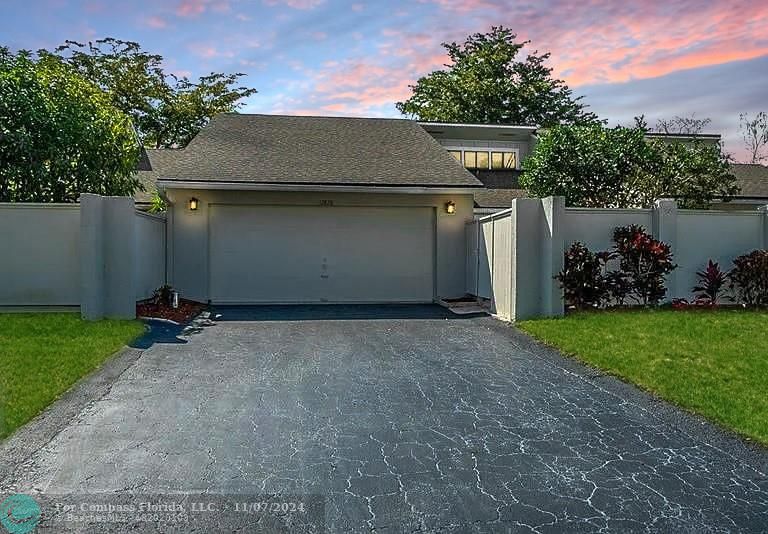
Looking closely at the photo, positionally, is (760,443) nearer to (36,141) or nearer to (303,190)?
(303,190)

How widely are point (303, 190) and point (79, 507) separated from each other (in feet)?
33.7

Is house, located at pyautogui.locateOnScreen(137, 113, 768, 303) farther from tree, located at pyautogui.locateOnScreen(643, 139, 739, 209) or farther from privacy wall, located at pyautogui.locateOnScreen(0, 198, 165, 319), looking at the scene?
tree, located at pyautogui.locateOnScreen(643, 139, 739, 209)

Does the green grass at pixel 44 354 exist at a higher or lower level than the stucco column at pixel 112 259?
lower

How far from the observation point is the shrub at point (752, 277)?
35.2 feet

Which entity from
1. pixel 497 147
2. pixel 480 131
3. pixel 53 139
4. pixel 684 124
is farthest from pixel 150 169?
pixel 684 124

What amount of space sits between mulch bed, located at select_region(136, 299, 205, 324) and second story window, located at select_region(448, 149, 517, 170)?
465 inches

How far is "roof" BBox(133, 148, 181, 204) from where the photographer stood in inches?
668

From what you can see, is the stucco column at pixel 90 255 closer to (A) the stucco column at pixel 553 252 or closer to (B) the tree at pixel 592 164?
(A) the stucco column at pixel 553 252

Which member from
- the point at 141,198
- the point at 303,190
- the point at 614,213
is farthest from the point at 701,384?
the point at 141,198

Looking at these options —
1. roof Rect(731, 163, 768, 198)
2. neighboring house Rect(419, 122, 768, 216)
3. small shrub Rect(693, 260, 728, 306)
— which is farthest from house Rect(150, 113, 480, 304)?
roof Rect(731, 163, 768, 198)

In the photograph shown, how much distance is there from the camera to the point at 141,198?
55.6 ft

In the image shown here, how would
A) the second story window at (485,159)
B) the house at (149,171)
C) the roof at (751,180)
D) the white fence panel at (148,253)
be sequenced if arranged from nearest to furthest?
1. the white fence panel at (148,253)
2. the house at (149,171)
3. the roof at (751,180)
4. the second story window at (485,159)

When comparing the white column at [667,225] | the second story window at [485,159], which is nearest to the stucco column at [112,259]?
the white column at [667,225]

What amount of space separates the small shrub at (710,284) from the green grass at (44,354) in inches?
379
